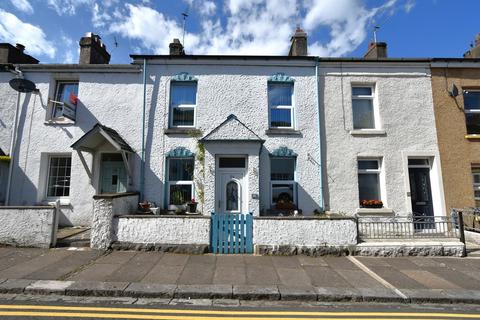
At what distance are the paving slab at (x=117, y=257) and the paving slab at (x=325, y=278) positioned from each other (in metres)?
4.47

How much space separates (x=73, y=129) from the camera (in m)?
10.1

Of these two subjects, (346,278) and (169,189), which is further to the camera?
(169,189)

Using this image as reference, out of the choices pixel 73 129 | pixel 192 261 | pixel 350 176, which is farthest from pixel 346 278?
pixel 73 129

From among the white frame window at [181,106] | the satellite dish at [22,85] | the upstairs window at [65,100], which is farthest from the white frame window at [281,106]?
the satellite dish at [22,85]

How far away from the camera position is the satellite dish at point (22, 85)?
9.26 m

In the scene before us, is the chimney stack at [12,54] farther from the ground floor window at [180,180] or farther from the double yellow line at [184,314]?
the double yellow line at [184,314]

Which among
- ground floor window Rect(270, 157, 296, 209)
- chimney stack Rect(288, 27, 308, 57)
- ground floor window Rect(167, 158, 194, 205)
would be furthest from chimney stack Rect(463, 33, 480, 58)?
ground floor window Rect(167, 158, 194, 205)

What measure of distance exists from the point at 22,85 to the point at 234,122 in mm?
8103

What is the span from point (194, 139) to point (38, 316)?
23.2 feet

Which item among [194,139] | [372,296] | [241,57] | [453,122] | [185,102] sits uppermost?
[241,57]

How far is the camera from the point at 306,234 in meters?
7.06

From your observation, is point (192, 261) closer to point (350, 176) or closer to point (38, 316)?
point (38, 316)

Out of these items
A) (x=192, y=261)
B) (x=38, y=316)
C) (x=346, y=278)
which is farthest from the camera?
(x=192, y=261)

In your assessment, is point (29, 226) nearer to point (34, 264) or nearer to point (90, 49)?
point (34, 264)
